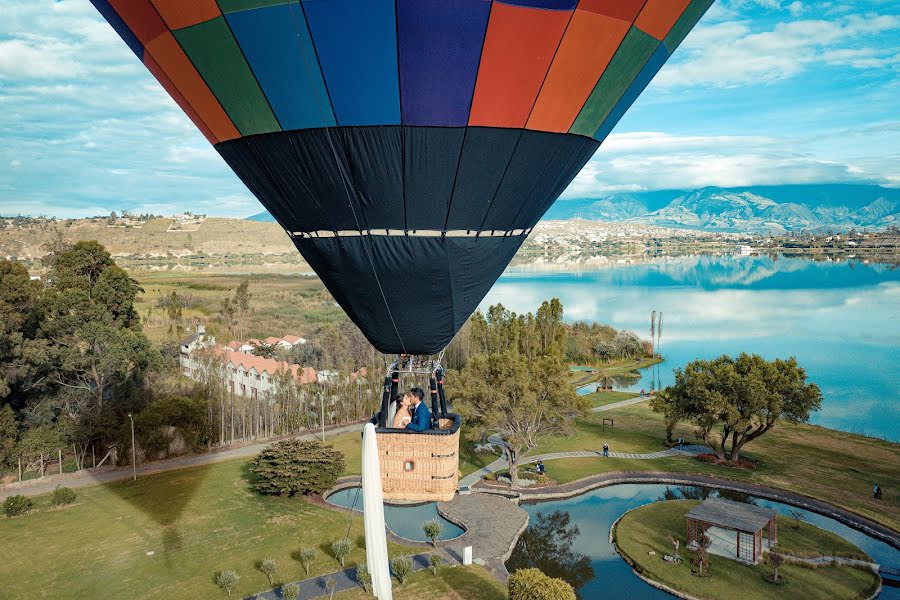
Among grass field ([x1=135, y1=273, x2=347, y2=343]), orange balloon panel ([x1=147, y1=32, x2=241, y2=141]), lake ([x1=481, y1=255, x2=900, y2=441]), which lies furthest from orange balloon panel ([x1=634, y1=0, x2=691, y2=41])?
grass field ([x1=135, y1=273, x2=347, y2=343])

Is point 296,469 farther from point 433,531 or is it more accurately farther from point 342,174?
point 342,174

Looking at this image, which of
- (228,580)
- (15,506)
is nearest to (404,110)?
(228,580)

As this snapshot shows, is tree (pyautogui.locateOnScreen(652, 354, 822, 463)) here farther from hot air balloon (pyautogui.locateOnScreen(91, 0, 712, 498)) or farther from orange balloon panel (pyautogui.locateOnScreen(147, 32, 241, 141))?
orange balloon panel (pyautogui.locateOnScreen(147, 32, 241, 141))

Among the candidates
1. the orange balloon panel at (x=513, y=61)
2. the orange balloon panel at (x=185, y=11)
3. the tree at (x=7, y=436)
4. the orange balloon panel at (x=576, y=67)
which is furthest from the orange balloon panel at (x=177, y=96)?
the tree at (x=7, y=436)

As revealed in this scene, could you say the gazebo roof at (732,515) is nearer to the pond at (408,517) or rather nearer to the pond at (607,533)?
the pond at (607,533)

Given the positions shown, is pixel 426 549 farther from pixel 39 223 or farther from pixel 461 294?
pixel 39 223
